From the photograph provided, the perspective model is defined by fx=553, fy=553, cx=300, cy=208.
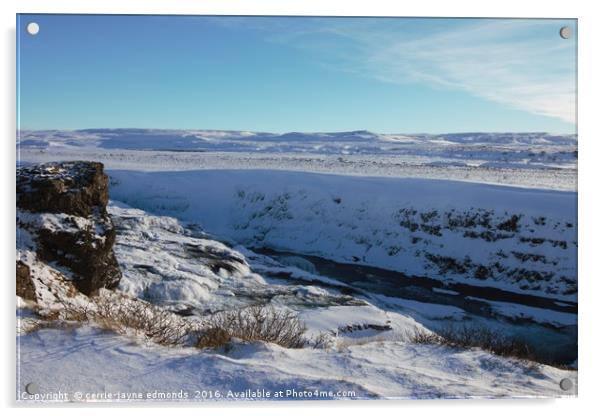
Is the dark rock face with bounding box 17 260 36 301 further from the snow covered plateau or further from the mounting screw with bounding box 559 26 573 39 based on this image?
the mounting screw with bounding box 559 26 573 39

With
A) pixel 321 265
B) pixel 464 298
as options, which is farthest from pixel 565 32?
pixel 321 265

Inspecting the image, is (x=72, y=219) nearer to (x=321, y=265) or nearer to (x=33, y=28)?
(x=33, y=28)

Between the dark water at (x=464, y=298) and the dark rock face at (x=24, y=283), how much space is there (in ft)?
21.1

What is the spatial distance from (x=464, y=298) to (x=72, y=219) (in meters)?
8.51

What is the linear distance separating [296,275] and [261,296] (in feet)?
8.09

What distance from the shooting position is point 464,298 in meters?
12.3

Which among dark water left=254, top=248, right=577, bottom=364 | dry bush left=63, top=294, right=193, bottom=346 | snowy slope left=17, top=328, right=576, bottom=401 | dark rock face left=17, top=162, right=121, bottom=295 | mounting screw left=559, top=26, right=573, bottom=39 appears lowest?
dark water left=254, top=248, right=577, bottom=364

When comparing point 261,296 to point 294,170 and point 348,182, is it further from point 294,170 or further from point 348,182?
point 294,170

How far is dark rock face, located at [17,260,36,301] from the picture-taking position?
5.86m

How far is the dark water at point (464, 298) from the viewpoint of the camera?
8.59 metres

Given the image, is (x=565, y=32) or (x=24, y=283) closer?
(x=24, y=283)

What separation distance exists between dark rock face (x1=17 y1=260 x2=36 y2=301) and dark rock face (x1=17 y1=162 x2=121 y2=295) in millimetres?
634

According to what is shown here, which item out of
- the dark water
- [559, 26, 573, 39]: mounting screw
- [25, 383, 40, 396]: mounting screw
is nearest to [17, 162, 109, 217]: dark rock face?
[25, 383, 40, 396]: mounting screw

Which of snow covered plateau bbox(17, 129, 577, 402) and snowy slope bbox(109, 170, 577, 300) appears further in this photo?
snowy slope bbox(109, 170, 577, 300)
